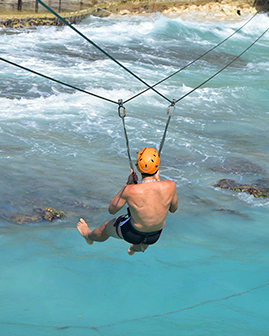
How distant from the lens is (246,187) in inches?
301

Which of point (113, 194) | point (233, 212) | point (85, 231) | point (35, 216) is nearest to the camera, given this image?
point (85, 231)

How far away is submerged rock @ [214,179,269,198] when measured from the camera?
24.1 ft

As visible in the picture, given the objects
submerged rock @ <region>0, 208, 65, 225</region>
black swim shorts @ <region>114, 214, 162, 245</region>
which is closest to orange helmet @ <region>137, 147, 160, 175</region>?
black swim shorts @ <region>114, 214, 162, 245</region>

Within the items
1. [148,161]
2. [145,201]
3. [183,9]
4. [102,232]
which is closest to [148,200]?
[145,201]

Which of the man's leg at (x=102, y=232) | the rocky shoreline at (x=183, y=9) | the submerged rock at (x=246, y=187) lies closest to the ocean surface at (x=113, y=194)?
the submerged rock at (x=246, y=187)

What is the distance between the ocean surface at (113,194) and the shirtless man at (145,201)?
2.31 ft

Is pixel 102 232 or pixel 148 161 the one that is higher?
pixel 148 161

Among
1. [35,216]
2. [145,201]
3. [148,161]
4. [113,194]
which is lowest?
[113,194]

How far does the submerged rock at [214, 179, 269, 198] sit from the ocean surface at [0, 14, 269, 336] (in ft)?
0.69

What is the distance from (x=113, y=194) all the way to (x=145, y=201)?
3.36 meters

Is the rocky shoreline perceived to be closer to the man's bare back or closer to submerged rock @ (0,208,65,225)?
submerged rock @ (0,208,65,225)

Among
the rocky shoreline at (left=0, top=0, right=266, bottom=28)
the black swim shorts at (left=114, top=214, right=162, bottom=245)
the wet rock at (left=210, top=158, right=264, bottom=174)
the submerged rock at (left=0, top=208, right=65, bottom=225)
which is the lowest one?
the rocky shoreline at (left=0, top=0, right=266, bottom=28)

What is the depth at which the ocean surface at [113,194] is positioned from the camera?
12.6 feet

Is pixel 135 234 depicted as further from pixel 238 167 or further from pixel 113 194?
pixel 238 167
